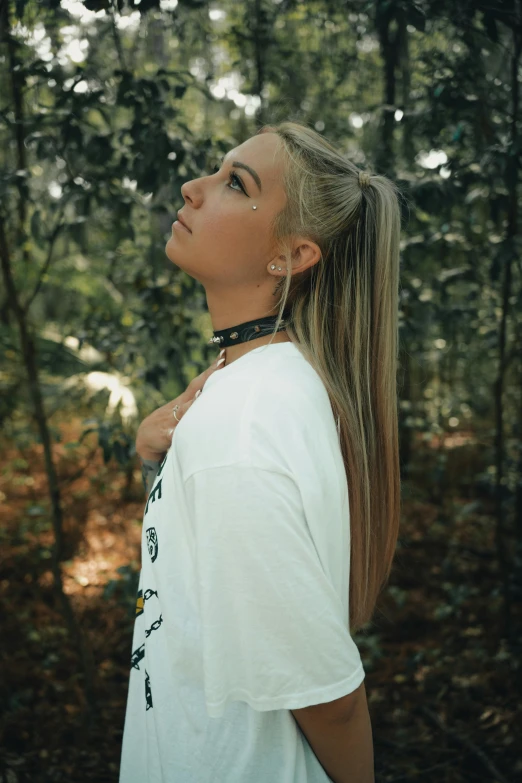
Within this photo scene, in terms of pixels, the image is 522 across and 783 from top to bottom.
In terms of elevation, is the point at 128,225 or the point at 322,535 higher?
the point at 128,225

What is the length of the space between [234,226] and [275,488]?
25.1 inches

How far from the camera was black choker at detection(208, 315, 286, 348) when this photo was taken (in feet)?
4.62

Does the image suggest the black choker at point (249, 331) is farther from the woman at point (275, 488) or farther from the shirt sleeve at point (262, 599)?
the shirt sleeve at point (262, 599)

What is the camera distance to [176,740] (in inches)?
46.5

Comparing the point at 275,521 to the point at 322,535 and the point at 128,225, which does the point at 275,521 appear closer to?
the point at 322,535

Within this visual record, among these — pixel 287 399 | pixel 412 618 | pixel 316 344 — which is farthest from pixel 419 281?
pixel 287 399

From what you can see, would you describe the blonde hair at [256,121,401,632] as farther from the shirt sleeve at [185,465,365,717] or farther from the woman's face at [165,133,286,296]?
the shirt sleeve at [185,465,365,717]

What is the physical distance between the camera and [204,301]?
309 centimetres

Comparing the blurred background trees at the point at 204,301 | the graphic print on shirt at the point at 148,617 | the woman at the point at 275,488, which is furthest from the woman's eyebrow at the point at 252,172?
the blurred background trees at the point at 204,301

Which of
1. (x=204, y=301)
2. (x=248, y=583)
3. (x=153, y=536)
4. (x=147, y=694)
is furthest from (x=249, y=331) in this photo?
(x=204, y=301)

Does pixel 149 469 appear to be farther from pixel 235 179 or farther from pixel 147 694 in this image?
pixel 235 179

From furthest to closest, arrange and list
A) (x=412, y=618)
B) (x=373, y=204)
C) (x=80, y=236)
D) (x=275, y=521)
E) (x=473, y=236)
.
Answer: (x=473, y=236), (x=412, y=618), (x=80, y=236), (x=373, y=204), (x=275, y=521)

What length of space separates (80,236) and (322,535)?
197cm

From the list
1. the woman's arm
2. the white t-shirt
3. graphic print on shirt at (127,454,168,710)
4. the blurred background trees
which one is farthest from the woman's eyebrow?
the blurred background trees
